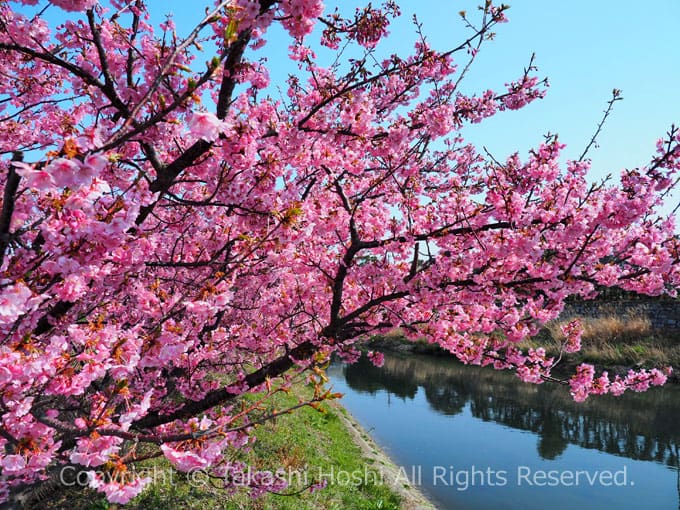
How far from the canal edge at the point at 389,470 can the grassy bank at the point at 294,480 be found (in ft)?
0.59

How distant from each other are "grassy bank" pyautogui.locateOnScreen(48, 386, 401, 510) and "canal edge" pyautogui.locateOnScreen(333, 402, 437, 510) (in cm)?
18

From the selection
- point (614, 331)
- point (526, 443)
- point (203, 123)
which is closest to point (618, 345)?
point (614, 331)

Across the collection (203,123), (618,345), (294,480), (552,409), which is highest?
(203,123)

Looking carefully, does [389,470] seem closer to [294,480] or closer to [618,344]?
[294,480]

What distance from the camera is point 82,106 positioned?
3.85m

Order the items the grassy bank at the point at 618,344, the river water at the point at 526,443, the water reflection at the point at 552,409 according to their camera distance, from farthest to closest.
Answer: the grassy bank at the point at 618,344, the water reflection at the point at 552,409, the river water at the point at 526,443

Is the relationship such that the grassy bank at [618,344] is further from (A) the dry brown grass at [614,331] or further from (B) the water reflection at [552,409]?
(B) the water reflection at [552,409]

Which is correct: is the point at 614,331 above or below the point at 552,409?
above

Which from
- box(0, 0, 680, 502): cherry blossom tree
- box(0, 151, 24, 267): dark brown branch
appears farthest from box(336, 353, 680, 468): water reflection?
box(0, 151, 24, 267): dark brown branch

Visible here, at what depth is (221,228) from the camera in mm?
4160

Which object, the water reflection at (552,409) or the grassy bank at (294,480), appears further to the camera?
the water reflection at (552,409)

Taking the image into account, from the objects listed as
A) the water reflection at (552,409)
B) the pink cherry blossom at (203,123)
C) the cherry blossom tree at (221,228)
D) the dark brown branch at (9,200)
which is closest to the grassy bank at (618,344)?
the water reflection at (552,409)

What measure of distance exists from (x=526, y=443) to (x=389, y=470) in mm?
5107

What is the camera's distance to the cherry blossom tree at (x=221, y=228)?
189cm
